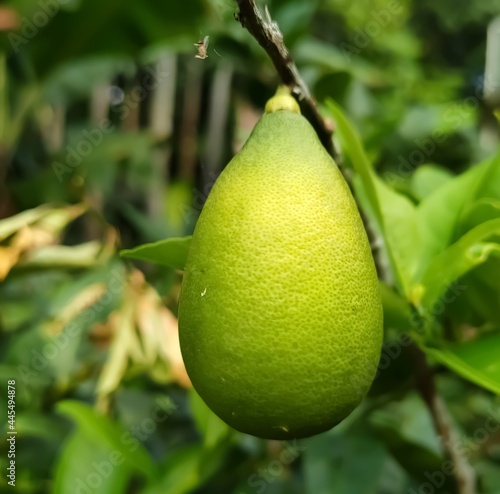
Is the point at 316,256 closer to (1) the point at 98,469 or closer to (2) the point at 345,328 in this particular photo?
(2) the point at 345,328

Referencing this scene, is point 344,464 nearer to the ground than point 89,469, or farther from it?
nearer to the ground

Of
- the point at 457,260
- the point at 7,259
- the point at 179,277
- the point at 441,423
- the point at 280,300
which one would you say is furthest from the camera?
the point at 179,277

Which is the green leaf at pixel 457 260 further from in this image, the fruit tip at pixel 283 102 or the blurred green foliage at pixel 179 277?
the fruit tip at pixel 283 102

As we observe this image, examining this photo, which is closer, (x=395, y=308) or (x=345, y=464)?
(x=395, y=308)

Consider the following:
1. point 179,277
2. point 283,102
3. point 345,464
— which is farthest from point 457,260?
point 179,277

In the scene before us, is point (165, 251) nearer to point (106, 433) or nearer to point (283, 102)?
point (283, 102)

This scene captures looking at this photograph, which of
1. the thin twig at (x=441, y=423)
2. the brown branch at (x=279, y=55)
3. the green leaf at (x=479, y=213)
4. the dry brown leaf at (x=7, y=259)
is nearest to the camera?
the brown branch at (x=279, y=55)

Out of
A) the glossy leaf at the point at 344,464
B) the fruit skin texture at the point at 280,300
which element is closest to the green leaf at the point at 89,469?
the glossy leaf at the point at 344,464

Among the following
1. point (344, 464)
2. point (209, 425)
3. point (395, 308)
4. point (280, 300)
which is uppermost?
point (280, 300)
